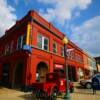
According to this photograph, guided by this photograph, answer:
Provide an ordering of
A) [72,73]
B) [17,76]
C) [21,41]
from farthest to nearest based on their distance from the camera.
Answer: [72,73], [17,76], [21,41]

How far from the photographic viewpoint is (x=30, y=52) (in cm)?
1784

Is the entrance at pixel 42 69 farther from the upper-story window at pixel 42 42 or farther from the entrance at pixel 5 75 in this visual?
the entrance at pixel 5 75

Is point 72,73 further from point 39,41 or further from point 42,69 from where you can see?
point 39,41

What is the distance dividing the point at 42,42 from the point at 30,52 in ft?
11.6

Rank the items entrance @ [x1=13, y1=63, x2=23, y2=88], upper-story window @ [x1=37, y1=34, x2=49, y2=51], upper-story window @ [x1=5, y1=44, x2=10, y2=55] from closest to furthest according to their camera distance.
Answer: upper-story window @ [x1=37, y1=34, x2=49, y2=51]
entrance @ [x1=13, y1=63, x2=23, y2=88]
upper-story window @ [x1=5, y1=44, x2=10, y2=55]

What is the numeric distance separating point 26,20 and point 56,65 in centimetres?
860

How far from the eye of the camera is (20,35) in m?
20.9

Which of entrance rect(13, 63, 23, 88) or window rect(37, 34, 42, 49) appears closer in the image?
window rect(37, 34, 42, 49)

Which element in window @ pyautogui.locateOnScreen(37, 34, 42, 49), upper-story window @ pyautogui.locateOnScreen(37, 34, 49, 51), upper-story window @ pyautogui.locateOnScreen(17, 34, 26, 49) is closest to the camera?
upper-story window @ pyautogui.locateOnScreen(17, 34, 26, 49)

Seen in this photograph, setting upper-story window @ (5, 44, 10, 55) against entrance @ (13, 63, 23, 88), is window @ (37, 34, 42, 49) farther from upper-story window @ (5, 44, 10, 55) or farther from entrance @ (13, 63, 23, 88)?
upper-story window @ (5, 44, 10, 55)

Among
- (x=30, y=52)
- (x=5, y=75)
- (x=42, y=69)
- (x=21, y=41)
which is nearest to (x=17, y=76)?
(x=5, y=75)

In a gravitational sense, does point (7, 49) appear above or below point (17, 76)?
above

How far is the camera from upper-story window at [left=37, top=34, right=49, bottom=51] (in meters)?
20.3

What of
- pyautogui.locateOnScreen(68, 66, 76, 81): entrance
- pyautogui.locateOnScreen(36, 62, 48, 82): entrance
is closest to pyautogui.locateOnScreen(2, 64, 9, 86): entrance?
pyautogui.locateOnScreen(36, 62, 48, 82): entrance
